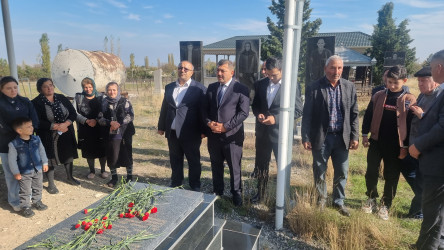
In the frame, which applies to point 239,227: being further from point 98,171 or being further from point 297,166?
point 98,171

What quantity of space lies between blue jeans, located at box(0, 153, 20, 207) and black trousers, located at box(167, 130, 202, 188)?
1.96 meters

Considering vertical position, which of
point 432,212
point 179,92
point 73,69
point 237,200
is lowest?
point 237,200

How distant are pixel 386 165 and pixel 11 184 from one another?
4644 millimetres

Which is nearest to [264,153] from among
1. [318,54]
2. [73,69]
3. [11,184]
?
[318,54]

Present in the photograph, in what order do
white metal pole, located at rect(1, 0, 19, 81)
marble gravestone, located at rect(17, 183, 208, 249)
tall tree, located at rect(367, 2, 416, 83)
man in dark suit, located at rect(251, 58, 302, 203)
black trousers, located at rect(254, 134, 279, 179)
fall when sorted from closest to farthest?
marble gravestone, located at rect(17, 183, 208, 249), man in dark suit, located at rect(251, 58, 302, 203), black trousers, located at rect(254, 134, 279, 179), white metal pole, located at rect(1, 0, 19, 81), tall tree, located at rect(367, 2, 416, 83)

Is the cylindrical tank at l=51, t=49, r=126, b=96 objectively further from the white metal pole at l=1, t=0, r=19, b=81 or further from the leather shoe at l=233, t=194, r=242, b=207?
the leather shoe at l=233, t=194, r=242, b=207

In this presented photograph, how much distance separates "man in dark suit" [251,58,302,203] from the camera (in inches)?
141

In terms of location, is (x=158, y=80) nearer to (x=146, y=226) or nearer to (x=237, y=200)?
(x=237, y=200)

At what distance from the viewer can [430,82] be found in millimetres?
3053

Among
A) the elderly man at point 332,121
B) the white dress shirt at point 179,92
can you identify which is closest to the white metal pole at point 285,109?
the elderly man at point 332,121

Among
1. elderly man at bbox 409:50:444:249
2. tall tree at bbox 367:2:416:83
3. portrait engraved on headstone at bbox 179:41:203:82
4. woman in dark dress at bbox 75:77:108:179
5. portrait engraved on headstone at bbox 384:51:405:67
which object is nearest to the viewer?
elderly man at bbox 409:50:444:249

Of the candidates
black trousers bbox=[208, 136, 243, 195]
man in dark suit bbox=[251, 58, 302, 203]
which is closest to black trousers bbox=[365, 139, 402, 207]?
man in dark suit bbox=[251, 58, 302, 203]

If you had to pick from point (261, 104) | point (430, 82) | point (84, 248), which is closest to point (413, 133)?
point (430, 82)

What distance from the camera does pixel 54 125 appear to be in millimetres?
3984
